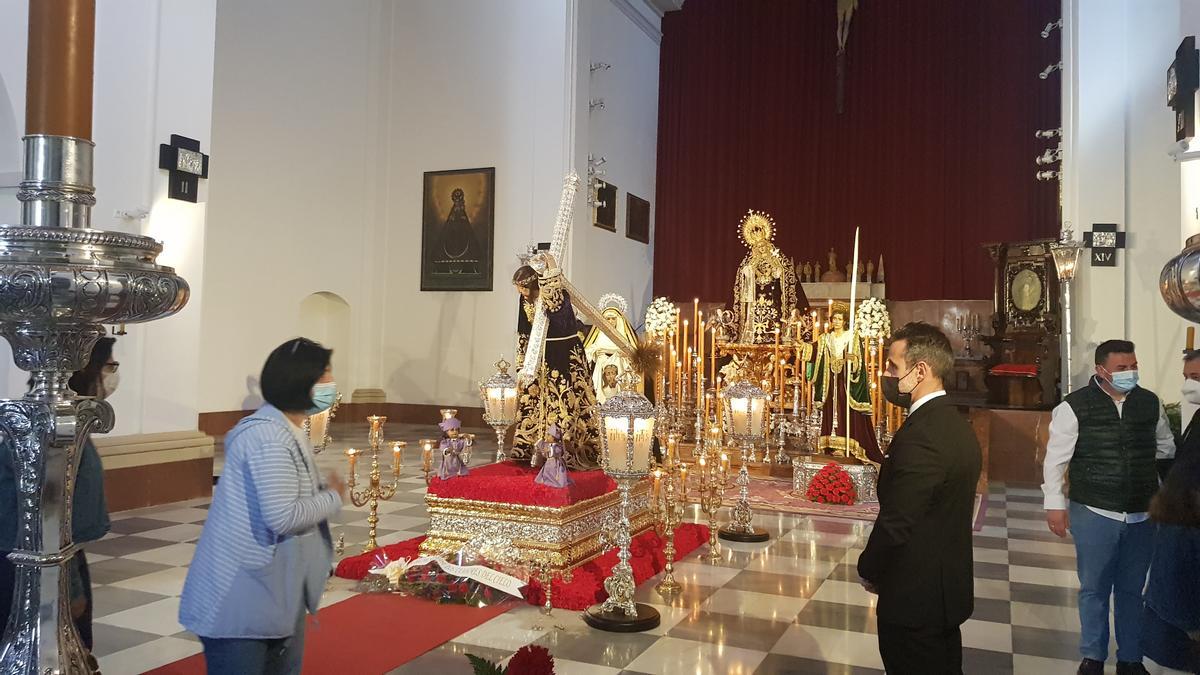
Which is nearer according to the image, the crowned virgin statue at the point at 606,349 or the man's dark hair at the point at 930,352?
Result: the man's dark hair at the point at 930,352

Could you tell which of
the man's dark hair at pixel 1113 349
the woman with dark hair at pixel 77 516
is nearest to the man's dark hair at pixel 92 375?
the woman with dark hair at pixel 77 516

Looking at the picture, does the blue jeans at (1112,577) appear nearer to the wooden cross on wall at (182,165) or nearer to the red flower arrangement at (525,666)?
the red flower arrangement at (525,666)

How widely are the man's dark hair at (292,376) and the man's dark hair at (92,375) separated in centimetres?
163

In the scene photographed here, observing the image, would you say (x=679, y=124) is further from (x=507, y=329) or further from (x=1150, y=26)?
(x=1150, y=26)

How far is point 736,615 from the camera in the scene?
5.25 m

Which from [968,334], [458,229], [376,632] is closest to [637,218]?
[458,229]

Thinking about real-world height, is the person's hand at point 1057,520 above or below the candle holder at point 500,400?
below

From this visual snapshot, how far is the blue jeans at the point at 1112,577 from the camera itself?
4.06 metres

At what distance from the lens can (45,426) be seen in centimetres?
249

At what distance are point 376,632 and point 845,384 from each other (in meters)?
7.54

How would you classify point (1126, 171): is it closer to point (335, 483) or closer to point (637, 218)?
point (637, 218)

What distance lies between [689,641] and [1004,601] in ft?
7.47

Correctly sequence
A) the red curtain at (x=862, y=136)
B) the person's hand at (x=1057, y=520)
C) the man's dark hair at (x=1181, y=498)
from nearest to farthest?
the man's dark hair at (x=1181, y=498) → the person's hand at (x=1057, y=520) → the red curtain at (x=862, y=136)

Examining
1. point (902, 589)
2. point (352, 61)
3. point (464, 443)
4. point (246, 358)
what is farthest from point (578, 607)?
point (352, 61)
